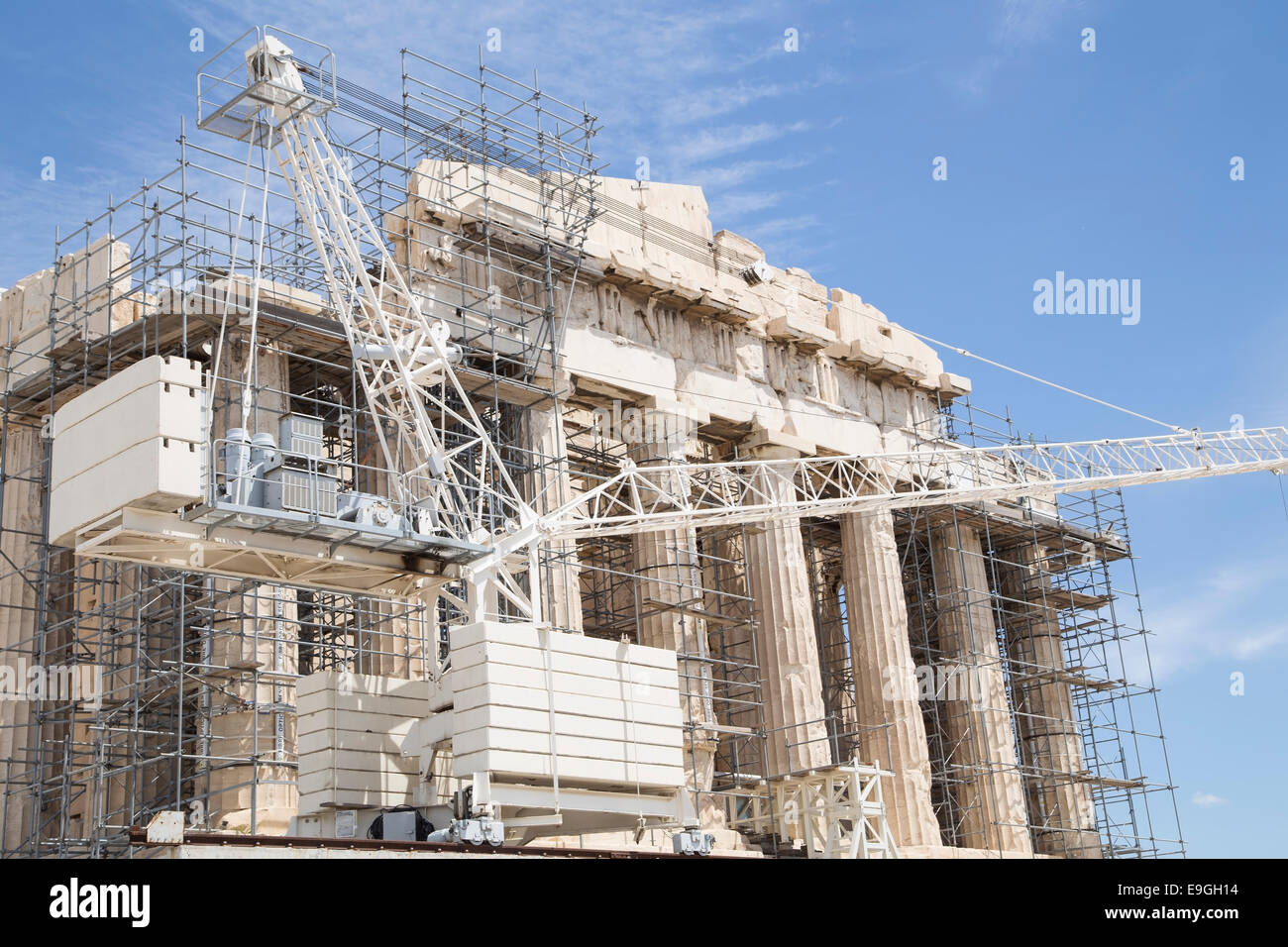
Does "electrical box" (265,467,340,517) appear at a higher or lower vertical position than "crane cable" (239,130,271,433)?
lower

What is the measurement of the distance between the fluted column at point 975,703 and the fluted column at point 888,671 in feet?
8.66

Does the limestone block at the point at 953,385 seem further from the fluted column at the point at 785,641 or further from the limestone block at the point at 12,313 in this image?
the limestone block at the point at 12,313

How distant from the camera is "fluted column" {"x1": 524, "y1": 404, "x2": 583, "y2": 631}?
125 ft

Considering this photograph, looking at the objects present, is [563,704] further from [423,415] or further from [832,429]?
[832,429]

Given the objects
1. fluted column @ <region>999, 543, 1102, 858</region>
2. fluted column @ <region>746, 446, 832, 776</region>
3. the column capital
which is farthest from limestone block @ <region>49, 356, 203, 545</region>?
fluted column @ <region>999, 543, 1102, 858</region>

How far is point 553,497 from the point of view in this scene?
39875mm

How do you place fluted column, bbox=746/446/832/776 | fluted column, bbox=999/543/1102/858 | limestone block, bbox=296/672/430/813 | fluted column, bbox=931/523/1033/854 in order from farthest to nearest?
fluted column, bbox=999/543/1102/858 → fluted column, bbox=931/523/1033/854 → fluted column, bbox=746/446/832/776 → limestone block, bbox=296/672/430/813

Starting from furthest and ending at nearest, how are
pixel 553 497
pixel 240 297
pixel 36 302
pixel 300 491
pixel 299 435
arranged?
pixel 553 497
pixel 36 302
pixel 240 297
pixel 299 435
pixel 300 491

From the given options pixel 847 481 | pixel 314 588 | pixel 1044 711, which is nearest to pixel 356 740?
pixel 314 588

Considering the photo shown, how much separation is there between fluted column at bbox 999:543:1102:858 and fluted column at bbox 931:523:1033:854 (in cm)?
221

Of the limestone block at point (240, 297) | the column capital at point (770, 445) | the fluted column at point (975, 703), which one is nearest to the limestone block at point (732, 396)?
the column capital at point (770, 445)

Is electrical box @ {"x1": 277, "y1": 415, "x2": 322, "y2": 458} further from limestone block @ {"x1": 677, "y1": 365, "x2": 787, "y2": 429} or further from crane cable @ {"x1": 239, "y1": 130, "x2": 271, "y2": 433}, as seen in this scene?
limestone block @ {"x1": 677, "y1": 365, "x2": 787, "y2": 429}

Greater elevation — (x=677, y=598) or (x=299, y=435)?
(x=299, y=435)

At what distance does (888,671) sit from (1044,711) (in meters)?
12.4
